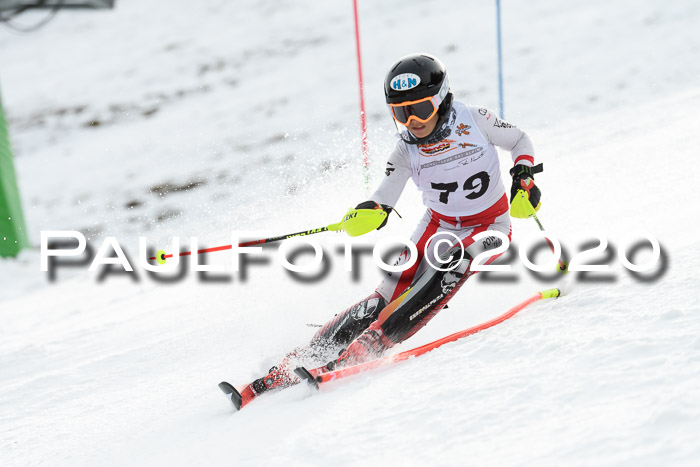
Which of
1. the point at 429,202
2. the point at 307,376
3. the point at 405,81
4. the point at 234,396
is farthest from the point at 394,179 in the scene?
the point at 234,396

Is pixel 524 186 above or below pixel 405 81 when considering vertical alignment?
below

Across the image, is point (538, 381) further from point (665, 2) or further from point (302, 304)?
point (665, 2)

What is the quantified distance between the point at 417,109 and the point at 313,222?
10.6 ft

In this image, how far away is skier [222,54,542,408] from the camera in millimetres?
3162

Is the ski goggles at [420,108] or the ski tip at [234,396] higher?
the ski goggles at [420,108]

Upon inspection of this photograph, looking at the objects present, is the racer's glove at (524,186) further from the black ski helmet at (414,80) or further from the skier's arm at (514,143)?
the black ski helmet at (414,80)

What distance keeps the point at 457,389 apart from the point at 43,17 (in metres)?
18.5

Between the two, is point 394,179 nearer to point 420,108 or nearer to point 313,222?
point 420,108

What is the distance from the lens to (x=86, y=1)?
48.7 ft

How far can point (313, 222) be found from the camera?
20.7ft

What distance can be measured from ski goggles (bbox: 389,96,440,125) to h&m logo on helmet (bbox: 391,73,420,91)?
0.07 metres

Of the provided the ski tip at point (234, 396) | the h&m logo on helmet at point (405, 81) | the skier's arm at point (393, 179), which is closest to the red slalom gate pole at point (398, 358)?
the ski tip at point (234, 396)

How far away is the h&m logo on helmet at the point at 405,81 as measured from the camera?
3154 mm

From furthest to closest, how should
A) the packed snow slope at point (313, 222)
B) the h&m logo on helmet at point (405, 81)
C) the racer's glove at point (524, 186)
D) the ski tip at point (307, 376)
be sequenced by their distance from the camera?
the racer's glove at point (524, 186) → the h&m logo on helmet at point (405, 81) → the ski tip at point (307, 376) → the packed snow slope at point (313, 222)
